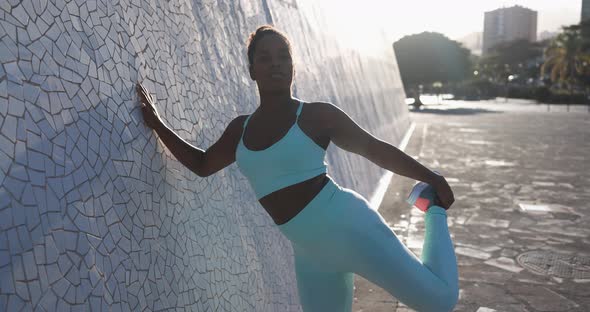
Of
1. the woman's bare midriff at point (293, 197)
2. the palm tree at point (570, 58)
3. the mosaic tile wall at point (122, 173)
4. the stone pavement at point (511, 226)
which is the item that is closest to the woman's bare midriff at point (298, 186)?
the woman's bare midriff at point (293, 197)

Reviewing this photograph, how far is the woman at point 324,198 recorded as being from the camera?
6.33ft

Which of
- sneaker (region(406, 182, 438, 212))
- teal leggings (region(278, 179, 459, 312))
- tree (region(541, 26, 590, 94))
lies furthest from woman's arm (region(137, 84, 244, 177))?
tree (region(541, 26, 590, 94))

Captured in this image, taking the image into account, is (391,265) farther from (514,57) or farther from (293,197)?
(514,57)

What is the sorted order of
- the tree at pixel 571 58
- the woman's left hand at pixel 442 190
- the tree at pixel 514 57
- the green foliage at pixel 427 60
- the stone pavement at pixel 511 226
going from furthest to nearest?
the tree at pixel 514 57 → the tree at pixel 571 58 → the green foliage at pixel 427 60 → the stone pavement at pixel 511 226 → the woman's left hand at pixel 442 190

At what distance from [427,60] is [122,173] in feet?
147

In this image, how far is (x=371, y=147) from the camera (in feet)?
6.67

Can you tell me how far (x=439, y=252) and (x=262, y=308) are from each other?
4.08 ft

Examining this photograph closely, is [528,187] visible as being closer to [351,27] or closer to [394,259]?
[351,27]

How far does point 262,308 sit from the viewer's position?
298cm

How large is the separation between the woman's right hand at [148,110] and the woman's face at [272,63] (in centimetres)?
48

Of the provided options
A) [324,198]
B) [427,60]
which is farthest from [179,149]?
[427,60]

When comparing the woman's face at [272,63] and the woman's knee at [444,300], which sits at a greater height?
the woman's face at [272,63]

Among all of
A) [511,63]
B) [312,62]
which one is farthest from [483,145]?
[511,63]

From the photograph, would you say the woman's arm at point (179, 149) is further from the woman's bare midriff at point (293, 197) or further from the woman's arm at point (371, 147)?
the woman's arm at point (371, 147)
